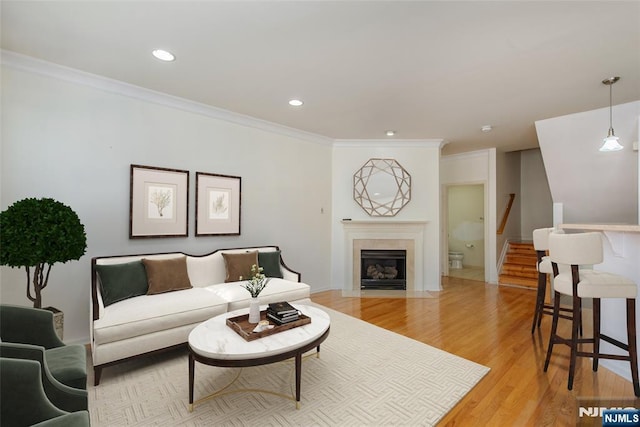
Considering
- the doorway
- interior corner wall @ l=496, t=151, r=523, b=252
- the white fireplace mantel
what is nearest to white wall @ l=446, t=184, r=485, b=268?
the doorway

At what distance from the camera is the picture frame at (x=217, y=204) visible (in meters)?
3.75

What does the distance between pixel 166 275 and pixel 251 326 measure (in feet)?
4.59

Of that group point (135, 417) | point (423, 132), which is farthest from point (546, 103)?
point (135, 417)

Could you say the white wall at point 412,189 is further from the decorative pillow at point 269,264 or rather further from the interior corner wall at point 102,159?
the decorative pillow at point 269,264

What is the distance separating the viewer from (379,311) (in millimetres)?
4031

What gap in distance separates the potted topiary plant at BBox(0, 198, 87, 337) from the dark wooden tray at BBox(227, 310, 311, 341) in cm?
147

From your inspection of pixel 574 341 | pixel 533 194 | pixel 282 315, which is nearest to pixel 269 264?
pixel 282 315

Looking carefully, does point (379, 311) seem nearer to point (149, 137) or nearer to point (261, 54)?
point (261, 54)

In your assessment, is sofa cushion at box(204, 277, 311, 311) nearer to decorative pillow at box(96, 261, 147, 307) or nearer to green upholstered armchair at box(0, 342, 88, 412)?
decorative pillow at box(96, 261, 147, 307)

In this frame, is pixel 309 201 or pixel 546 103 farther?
pixel 309 201

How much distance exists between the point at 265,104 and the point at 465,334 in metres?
3.66

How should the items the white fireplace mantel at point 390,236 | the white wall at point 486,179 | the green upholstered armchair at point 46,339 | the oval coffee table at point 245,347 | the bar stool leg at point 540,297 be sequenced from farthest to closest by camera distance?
the white wall at point 486,179 → the white fireplace mantel at point 390,236 → the bar stool leg at point 540,297 → the oval coffee table at point 245,347 → the green upholstered armchair at point 46,339

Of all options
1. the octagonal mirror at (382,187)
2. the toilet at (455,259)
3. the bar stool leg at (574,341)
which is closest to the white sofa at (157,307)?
the octagonal mirror at (382,187)

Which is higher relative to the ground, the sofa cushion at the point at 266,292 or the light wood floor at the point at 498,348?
the sofa cushion at the point at 266,292
